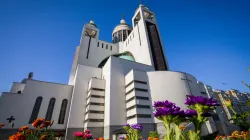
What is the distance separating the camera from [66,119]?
871 inches

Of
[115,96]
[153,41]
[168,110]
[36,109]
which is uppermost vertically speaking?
[153,41]

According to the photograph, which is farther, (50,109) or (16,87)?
(16,87)

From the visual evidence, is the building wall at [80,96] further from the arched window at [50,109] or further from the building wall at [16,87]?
the building wall at [16,87]

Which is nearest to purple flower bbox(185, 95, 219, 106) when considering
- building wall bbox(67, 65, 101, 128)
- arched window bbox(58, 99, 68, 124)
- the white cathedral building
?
the white cathedral building

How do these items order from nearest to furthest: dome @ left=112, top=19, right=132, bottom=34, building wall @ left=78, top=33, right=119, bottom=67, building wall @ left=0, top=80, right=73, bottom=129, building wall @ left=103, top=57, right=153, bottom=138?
building wall @ left=103, top=57, right=153, bottom=138 → building wall @ left=0, top=80, right=73, bottom=129 → building wall @ left=78, top=33, right=119, bottom=67 → dome @ left=112, top=19, right=132, bottom=34

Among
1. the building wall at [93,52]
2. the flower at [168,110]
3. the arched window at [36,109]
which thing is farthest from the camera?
the building wall at [93,52]

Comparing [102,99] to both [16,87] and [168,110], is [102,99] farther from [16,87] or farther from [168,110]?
[168,110]

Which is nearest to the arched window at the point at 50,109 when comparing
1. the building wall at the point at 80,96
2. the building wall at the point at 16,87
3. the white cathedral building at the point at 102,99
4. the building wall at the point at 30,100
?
the white cathedral building at the point at 102,99

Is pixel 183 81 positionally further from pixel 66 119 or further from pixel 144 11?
pixel 144 11

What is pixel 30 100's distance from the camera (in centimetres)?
2111

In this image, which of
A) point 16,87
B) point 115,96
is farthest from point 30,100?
point 115,96

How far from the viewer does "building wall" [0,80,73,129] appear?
1938 cm

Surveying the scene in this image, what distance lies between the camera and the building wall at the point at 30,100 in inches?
763

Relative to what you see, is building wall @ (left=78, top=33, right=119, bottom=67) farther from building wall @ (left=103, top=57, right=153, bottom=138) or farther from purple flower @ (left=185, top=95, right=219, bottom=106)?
purple flower @ (left=185, top=95, right=219, bottom=106)
